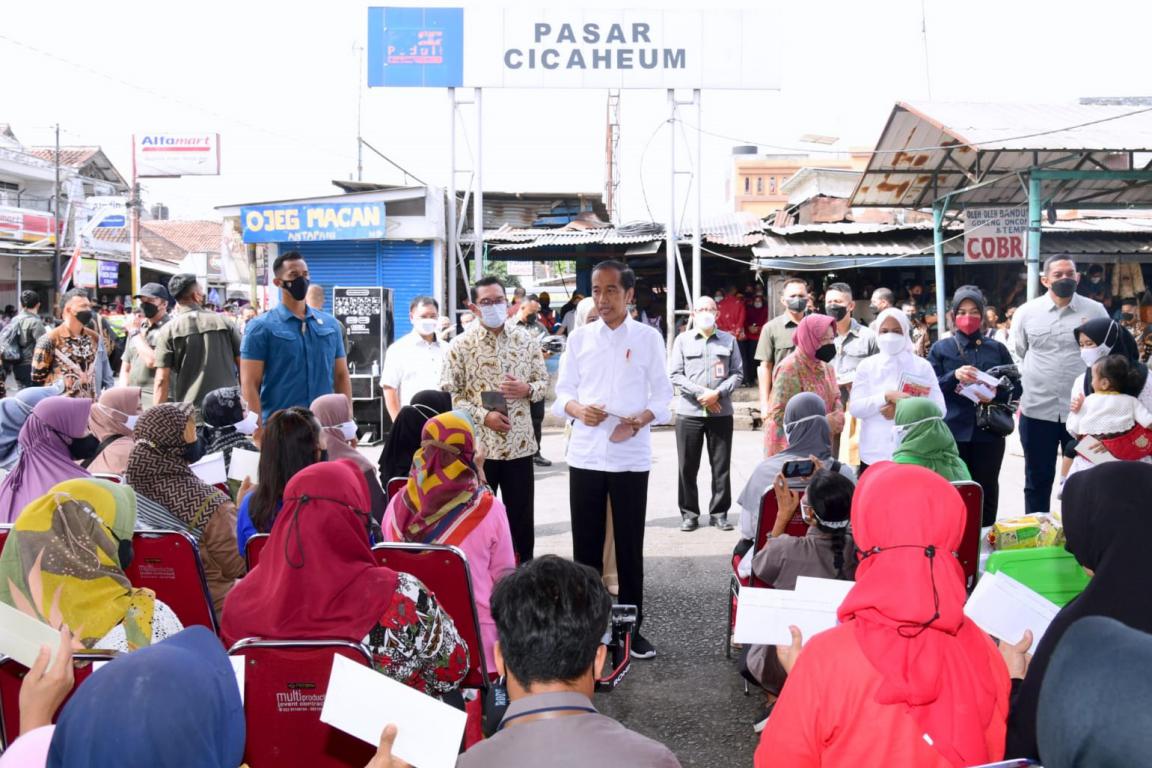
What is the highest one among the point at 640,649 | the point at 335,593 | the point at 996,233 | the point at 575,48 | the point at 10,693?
the point at 575,48

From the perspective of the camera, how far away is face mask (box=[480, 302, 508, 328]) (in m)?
5.84

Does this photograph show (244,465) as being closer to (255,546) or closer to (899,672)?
(255,546)

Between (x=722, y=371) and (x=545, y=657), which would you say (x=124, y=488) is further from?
(x=722, y=371)

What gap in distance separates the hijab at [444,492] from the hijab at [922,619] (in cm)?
180

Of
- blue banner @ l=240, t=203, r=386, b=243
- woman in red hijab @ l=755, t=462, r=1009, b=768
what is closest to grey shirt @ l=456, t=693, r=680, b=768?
woman in red hijab @ l=755, t=462, r=1009, b=768

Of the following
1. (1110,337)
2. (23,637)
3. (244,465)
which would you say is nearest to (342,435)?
(244,465)

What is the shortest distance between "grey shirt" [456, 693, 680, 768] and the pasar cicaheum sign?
1289cm

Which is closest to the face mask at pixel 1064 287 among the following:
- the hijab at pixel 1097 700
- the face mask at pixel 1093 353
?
the face mask at pixel 1093 353

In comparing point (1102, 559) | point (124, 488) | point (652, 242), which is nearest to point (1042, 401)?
point (1102, 559)

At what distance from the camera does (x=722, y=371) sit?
25.4ft

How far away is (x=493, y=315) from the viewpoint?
5.84 metres

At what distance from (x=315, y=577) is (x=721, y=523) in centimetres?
540

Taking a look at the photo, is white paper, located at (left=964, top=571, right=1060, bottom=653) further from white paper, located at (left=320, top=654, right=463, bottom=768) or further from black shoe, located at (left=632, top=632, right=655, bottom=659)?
black shoe, located at (left=632, top=632, right=655, bottom=659)

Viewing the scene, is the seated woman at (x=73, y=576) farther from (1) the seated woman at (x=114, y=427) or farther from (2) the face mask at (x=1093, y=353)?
(2) the face mask at (x=1093, y=353)
